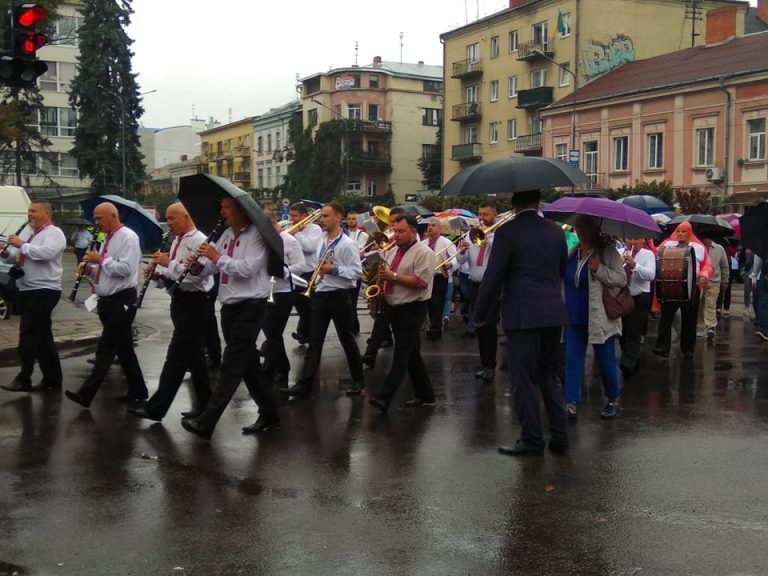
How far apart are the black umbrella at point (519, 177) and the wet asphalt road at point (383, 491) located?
1.99 metres

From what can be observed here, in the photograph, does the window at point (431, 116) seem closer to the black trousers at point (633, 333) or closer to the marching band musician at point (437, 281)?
the marching band musician at point (437, 281)

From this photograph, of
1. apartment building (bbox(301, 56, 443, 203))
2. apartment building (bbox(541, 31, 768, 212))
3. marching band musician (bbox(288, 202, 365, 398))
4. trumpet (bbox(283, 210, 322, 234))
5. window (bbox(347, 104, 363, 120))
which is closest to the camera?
marching band musician (bbox(288, 202, 365, 398))

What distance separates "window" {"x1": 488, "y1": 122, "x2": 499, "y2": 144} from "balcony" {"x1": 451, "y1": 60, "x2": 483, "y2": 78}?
135 inches

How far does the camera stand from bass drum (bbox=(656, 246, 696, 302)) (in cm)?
1209

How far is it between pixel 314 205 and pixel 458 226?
3664 mm

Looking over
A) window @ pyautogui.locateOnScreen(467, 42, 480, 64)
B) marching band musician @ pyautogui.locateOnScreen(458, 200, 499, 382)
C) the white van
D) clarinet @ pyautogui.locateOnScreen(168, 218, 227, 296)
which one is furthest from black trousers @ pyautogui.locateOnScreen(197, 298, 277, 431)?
window @ pyautogui.locateOnScreen(467, 42, 480, 64)

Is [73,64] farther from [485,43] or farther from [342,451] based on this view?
[342,451]

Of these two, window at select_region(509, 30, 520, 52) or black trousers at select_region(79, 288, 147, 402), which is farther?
window at select_region(509, 30, 520, 52)

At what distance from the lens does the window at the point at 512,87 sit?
2263 inches

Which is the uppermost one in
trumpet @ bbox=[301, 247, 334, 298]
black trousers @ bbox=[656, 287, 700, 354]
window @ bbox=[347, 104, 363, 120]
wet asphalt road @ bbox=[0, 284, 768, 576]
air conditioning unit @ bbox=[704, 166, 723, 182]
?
window @ bbox=[347, 104, 363, 120]

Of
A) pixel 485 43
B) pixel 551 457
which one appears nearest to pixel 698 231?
pixel 551 457

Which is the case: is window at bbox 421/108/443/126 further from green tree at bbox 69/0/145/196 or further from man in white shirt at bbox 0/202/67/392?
man in white shirt at bbox 0/202/67/392

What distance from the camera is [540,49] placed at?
177 ft

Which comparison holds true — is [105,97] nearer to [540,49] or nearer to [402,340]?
[540,49]
